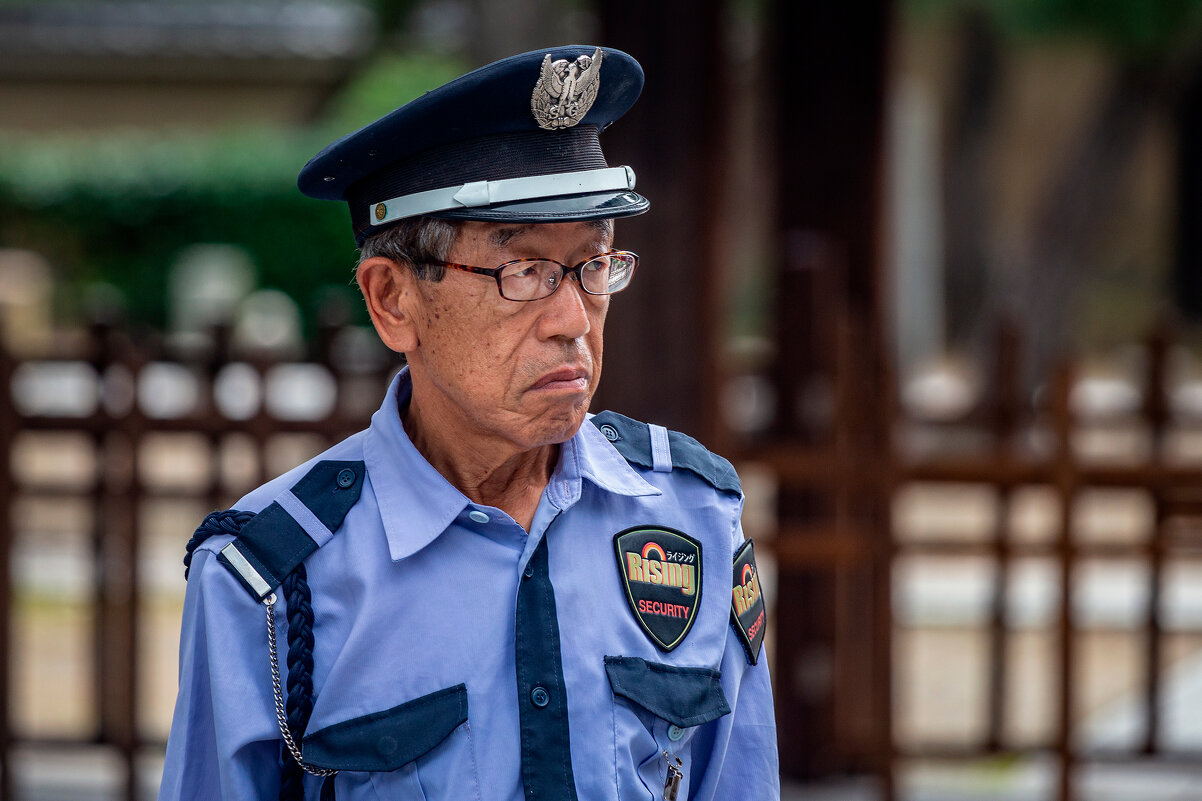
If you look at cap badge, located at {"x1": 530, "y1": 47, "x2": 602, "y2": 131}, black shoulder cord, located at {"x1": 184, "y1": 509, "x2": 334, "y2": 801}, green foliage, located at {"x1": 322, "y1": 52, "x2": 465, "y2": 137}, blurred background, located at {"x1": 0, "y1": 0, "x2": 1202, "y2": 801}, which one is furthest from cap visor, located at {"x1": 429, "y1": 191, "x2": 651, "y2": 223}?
green foliage, located at {"x1": 322, "y1": 52, "x2": 465, "y2": 137}

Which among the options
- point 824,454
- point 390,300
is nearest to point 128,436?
point 824,454

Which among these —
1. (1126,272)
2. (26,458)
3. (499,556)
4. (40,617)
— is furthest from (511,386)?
(1126,272)

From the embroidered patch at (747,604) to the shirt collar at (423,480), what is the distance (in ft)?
0.55

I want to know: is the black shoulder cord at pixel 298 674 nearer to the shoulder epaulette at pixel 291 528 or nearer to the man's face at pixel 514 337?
the shoulder epaulette at pixel 291 528

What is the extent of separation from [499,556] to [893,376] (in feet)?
7.67

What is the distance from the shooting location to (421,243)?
1572 millimetres

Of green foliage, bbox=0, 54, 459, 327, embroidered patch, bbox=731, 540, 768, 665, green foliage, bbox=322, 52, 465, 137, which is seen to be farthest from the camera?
green foliage, bbox=322, 52, 465, 137

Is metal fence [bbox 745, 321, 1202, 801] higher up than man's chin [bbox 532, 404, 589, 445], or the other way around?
man's chin [bbox 532, 404, 589, 445]

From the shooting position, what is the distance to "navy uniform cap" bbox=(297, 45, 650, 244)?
59.7 inches

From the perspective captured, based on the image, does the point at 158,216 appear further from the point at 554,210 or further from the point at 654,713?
the point at 654,713

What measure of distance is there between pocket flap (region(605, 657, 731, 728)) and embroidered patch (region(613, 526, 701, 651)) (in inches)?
1.5

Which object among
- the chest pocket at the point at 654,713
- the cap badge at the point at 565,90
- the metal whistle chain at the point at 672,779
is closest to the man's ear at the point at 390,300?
the cap badge at the point at 565,90

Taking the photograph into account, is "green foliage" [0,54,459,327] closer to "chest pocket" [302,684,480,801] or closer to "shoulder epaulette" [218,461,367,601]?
"shoulder epaulette" [218,461,367,601]

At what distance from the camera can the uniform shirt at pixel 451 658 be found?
58.0 inches
